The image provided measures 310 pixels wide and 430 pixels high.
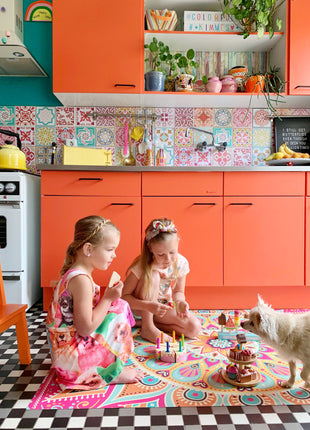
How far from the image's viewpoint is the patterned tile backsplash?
281cm

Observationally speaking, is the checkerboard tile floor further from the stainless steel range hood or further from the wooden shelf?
the wooden shelf

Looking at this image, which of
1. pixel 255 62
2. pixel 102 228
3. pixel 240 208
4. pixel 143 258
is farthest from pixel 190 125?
pixel 102 228

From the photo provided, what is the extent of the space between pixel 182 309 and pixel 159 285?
0.24m

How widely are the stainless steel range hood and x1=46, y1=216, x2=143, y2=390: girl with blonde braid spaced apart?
1.64m

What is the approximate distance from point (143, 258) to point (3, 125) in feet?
6.00

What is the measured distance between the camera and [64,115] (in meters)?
2.82

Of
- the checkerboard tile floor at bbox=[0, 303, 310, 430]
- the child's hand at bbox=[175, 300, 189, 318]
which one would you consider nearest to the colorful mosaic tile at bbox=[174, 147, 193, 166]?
the child's hand at bbox=[175, 300, 189, 318]

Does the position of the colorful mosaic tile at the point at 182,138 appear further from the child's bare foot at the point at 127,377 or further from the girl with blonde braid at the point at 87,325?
the child's bare foot at the point at 127,377

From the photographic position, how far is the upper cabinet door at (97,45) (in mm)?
2412

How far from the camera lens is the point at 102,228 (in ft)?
4.46

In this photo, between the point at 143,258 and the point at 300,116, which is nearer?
the point at 143,258

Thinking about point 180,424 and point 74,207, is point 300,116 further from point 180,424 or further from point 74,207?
point 180,424

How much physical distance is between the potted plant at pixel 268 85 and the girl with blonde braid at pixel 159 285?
56.8 inches

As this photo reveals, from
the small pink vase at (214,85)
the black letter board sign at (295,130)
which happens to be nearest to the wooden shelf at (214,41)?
the small pink vase at (214,85)
